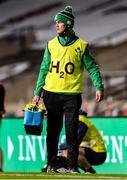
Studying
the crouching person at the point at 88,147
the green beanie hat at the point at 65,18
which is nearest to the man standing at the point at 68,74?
the green beanie hat at the point at 65,18

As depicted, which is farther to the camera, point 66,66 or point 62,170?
point 62,170

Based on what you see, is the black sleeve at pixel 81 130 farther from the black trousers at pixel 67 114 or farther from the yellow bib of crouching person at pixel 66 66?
the yellow bib of crouching person at pixel 66 66

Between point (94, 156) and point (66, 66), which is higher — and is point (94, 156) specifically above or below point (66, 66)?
below

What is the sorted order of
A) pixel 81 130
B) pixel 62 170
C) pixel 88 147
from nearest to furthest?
pixel 62 170
pixel 81 130
pixel 88 147

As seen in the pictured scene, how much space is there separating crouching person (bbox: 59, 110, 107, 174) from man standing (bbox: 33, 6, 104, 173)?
93.1 inches

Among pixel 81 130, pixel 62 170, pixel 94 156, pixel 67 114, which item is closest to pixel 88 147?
pixel 94 156

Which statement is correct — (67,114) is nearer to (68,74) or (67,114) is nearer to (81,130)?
(68,74)

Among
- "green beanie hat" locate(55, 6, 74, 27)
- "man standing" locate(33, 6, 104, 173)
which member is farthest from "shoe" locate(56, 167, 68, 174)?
"green beanie hat" locate(55, 6, 74, 27)

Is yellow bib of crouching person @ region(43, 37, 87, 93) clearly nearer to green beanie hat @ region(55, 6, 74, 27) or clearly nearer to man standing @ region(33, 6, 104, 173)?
man standing @ region(33, 6, 104, 173)

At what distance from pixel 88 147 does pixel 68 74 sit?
2.93 meters

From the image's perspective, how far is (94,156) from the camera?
43.0 feet

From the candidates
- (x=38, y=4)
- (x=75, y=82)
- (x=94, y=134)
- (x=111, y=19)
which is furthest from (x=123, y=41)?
(x=75, y=82)

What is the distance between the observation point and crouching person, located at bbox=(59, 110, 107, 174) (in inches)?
506

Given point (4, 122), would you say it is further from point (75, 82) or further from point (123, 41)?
point (123, 41)
